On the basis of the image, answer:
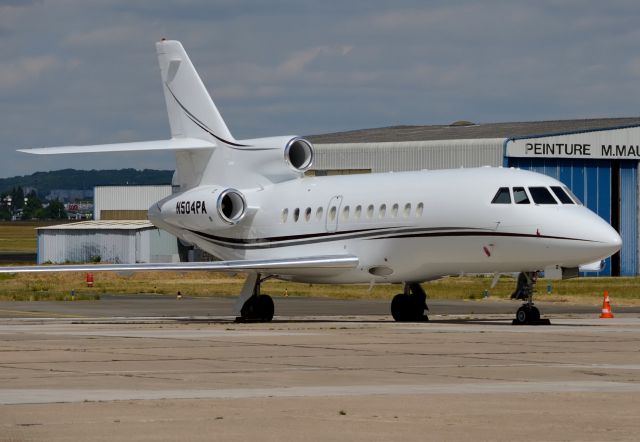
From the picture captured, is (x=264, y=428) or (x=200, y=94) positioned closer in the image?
(x=264, y=428)

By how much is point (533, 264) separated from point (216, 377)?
550 inches

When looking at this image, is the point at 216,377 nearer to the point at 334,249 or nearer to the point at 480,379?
the point at 480,379

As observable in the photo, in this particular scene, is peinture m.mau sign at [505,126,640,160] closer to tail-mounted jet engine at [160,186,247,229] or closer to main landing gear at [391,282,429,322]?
tail-mounted jet engine at [160,186,247,229]

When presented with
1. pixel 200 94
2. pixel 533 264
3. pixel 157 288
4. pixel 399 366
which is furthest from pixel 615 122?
pixel 399 366

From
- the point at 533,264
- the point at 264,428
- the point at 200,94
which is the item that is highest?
the point at 200,94

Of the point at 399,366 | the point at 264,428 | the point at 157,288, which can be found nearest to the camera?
the point at 264,428

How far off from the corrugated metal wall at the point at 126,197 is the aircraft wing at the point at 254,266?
65.2 metres

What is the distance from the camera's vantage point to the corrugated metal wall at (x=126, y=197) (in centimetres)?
9975

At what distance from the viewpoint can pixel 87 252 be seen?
86.8 meters

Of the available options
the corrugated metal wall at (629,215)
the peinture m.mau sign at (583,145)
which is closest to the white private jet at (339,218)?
the peinture m.mau sign at (583,145)

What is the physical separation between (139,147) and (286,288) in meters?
22.4

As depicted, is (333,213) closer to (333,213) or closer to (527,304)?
(333,213)

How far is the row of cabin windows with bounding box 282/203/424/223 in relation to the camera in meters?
32.6

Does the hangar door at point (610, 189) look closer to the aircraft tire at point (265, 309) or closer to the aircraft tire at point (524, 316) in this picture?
the aircraft tire at point (265, 309)
